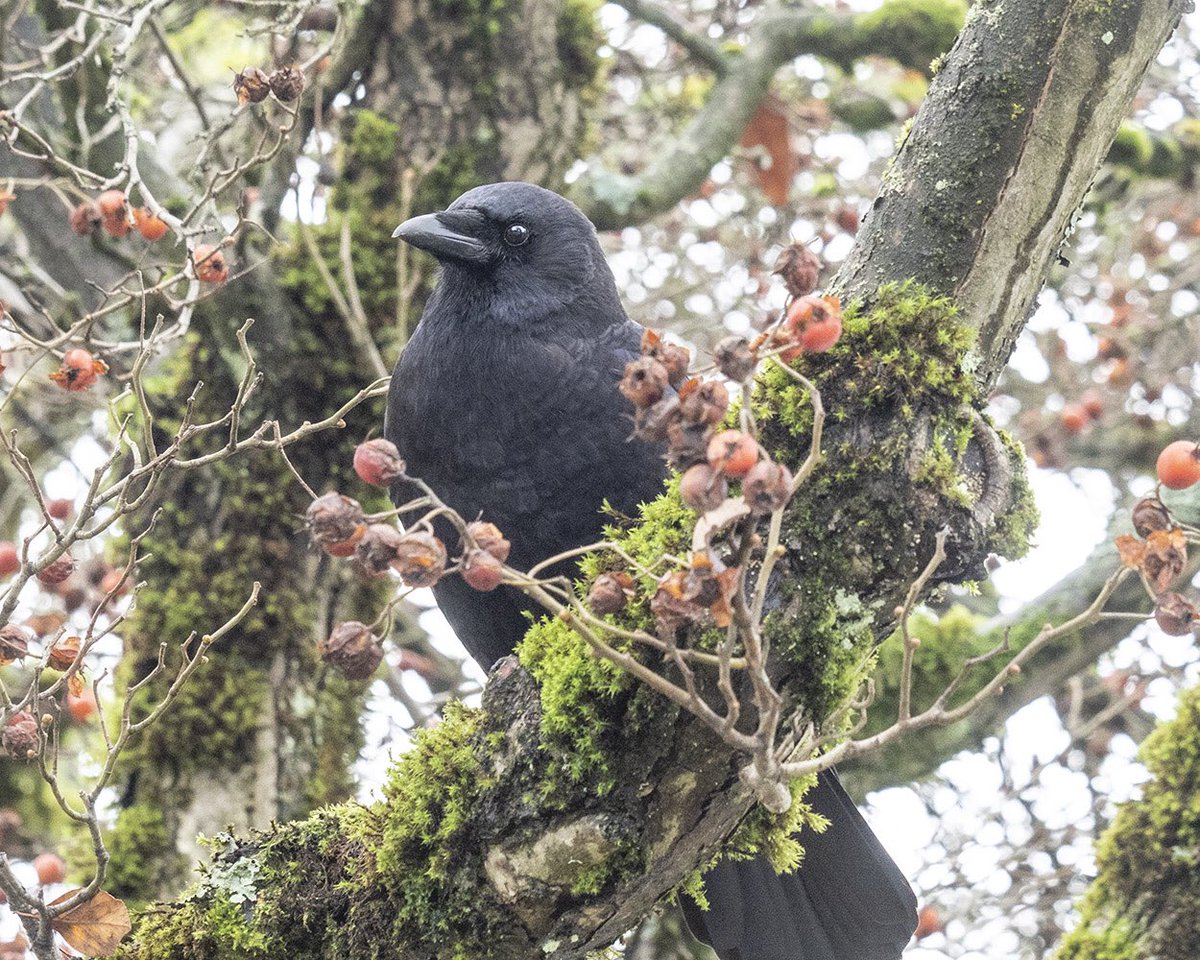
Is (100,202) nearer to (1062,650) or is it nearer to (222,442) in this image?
(222,442)

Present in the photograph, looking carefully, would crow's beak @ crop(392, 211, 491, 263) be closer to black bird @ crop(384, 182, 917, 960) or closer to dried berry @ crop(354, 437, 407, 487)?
black bird @ crop(384, 182, 917, 960)

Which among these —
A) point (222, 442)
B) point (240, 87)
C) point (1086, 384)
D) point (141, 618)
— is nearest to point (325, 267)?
point (222, 442)

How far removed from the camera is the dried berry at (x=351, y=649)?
176 cm

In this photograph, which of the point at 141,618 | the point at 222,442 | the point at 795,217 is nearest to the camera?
the point at 141,618

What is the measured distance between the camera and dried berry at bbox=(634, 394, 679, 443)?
1580mm

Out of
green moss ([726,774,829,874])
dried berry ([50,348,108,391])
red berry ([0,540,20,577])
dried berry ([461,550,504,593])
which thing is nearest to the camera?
dried berry ([461,550,504,593])

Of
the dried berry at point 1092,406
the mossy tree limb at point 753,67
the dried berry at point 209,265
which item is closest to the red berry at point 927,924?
the dried berry at point 1092,406

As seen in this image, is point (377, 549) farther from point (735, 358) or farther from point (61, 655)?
point (61, 655)

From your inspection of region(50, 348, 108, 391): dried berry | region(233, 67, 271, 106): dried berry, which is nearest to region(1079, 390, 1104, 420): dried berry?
region(233, 67, 271, 106): dried berry

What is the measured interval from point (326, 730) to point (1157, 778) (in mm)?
2320

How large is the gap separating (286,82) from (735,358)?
1517mm

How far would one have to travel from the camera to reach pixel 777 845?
2.38 metres

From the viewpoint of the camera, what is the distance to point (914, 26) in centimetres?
498

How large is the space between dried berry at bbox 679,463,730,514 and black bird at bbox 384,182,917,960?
149 centimetres
